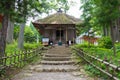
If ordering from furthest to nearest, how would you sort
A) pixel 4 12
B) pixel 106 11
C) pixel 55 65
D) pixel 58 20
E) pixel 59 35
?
pixel 59 35 → pixel 58 20 → pixel 55 65 → pixel 106 11 → pixel 4 12

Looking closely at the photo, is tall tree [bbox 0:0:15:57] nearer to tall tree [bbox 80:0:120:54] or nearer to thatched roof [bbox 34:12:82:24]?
tall tree [bbox 80:0:120:54]

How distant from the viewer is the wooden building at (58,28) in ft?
93.6

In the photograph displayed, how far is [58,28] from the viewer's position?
1189 inches

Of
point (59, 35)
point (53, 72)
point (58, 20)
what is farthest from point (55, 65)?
point (59, 35)

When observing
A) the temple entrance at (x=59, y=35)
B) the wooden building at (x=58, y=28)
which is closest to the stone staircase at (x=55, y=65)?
the wooden building at (x=58, y=28)

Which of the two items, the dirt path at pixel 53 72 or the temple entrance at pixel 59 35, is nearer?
the dirt path at pixel 53 72

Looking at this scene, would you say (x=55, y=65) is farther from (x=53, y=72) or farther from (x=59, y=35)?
(x=59, y=35)

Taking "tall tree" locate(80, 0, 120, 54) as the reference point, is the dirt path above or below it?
below

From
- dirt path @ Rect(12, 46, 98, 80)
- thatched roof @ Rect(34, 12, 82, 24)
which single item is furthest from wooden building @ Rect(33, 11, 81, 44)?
dirt path @ Rect(12, 46, 98, 80)

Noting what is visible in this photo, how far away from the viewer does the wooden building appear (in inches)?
1123

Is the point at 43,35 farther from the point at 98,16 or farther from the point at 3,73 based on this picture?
the point at 3,73

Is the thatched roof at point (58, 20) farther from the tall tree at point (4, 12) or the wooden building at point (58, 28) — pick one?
the tall tree at point (4, 12)

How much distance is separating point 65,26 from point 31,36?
8.84m

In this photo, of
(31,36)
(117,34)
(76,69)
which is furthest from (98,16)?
(31,36)
